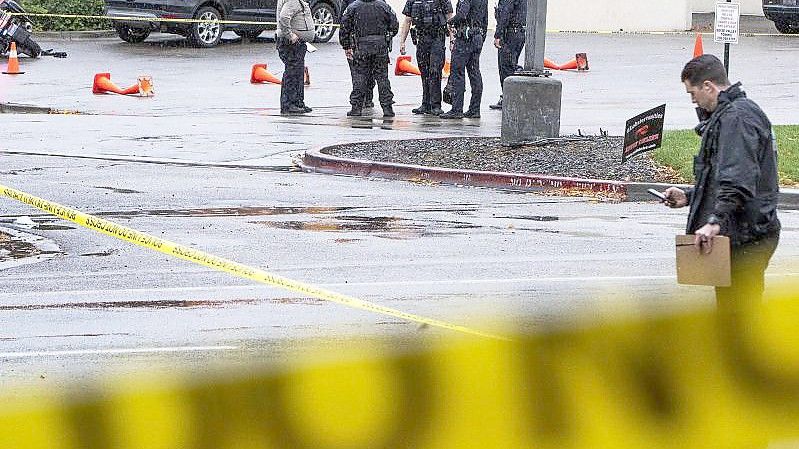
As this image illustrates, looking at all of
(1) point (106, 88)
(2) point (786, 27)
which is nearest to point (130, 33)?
(1) point (106, 88)

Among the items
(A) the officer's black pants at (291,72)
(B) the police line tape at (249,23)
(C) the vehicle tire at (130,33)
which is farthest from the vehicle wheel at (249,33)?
(A) the officer's black pants at (291,72)

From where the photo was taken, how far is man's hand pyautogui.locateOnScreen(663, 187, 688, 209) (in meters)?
6.23

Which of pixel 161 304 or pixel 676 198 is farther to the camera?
pixel 161 304

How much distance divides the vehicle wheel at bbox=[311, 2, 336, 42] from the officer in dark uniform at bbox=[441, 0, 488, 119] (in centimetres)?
1264

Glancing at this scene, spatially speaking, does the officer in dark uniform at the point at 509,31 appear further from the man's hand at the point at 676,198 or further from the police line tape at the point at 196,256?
the man's hand at the point at 676,198

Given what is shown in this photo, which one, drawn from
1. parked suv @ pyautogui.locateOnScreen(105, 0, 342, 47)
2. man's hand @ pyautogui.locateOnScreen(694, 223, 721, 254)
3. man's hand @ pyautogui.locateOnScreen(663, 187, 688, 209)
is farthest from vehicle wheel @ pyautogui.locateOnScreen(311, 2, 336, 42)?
man's hand @ pyautogui.locateOnScreen(694, 223, 721, 254)

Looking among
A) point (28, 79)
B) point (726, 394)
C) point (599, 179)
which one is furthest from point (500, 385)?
point (28, 79)

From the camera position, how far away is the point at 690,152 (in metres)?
15.7

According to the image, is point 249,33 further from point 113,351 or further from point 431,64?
point 113,351

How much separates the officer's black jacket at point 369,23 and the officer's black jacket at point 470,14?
3.21 feet

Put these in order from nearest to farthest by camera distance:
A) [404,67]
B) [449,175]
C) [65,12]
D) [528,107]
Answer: [449,175]
[528,107]
[404,67]
[65,12]

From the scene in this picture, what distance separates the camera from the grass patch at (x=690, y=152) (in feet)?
46.7

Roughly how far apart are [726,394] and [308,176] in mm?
11810

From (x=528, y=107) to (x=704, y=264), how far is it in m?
10.9
